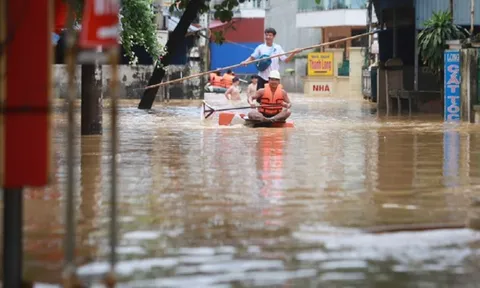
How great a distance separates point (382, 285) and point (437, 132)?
12608 millimetres

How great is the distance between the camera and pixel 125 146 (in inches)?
611

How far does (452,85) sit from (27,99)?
17615mm

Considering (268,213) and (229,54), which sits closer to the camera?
(268,213)

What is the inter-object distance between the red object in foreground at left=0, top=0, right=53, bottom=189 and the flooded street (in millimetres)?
1141

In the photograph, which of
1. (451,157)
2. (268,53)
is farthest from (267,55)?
(451,157)

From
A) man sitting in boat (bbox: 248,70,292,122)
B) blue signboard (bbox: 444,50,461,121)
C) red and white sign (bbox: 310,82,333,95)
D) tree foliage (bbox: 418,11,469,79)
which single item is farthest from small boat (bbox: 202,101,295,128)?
red and white sign (bbox: 310,82,333,95)

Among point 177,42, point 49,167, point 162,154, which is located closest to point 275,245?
point 49,167

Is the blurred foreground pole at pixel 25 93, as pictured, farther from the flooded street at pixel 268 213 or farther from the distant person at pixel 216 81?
the distant person at pixel 216 81

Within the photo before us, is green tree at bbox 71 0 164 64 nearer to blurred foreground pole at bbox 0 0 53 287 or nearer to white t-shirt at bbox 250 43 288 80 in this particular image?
white t-shirt at bbox 250 43 288 80

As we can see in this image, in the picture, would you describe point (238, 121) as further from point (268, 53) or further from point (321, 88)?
point (321, 88)

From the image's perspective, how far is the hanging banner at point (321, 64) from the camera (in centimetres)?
4809

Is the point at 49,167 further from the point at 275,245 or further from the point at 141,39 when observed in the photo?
the point at 141,39

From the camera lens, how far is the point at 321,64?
48250 mm

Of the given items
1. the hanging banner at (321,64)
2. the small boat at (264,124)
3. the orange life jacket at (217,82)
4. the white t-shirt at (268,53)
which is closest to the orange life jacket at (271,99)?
the small boat at (264,124)
